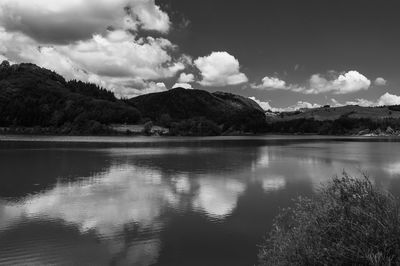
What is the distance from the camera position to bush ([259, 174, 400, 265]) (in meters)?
9.44

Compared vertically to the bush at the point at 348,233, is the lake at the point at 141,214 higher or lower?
lower

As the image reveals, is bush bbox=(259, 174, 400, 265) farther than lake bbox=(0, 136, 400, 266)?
No

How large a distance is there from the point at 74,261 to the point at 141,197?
558 inches

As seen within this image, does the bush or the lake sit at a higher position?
the bush

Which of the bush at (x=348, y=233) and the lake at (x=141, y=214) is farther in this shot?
the lake at (x=141, y=214)

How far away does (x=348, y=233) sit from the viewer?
10305 mm

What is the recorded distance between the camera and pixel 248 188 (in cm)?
3469

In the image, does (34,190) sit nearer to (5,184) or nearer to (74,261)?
(5,184)

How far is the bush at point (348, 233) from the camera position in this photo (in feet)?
31.0

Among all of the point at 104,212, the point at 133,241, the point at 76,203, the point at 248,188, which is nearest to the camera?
the point at 133,241

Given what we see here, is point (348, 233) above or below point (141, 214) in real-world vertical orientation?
above

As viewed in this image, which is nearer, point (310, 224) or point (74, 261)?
point (310, 224)

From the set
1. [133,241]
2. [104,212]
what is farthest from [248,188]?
[133,241]

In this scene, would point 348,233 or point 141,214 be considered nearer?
point 348,233
